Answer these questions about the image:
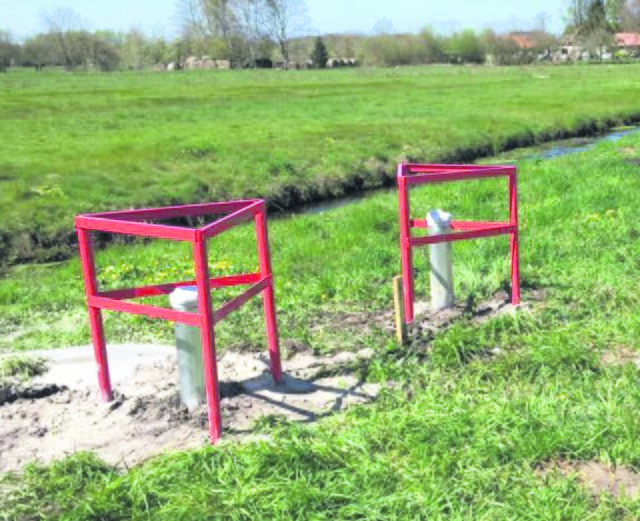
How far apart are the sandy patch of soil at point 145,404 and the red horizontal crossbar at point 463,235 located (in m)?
1.21

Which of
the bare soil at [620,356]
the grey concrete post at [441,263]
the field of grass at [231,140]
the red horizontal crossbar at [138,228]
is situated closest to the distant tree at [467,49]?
the field of grass at [231,140]

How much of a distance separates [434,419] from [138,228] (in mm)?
2281

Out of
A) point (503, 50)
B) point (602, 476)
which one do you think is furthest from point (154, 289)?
point (503, 50)

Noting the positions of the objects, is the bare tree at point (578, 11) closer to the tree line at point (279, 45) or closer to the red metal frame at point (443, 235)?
the tree line at point (279, 45)

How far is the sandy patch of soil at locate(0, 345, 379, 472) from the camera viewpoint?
5.55 meters

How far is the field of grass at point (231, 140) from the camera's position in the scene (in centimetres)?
1756

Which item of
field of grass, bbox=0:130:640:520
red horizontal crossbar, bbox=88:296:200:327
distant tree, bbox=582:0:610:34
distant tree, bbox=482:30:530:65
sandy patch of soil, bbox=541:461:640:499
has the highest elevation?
distant tree, bbox=582:0:610:34

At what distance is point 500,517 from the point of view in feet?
14.0

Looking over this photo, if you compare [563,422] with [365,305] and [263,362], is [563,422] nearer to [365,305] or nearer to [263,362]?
[263,362]

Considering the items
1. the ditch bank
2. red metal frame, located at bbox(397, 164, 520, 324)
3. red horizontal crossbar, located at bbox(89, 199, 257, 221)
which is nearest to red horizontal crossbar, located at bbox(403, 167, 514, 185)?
red metal frame, located at bbox(397, 164, 520, 324)

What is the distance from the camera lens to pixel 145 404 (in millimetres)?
6109

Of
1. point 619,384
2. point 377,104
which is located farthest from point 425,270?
point 377,104

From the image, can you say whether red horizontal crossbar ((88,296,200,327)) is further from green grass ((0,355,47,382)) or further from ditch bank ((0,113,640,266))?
ditch bank ((0,113,640,266))

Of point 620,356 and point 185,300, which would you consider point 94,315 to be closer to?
point 185,300
